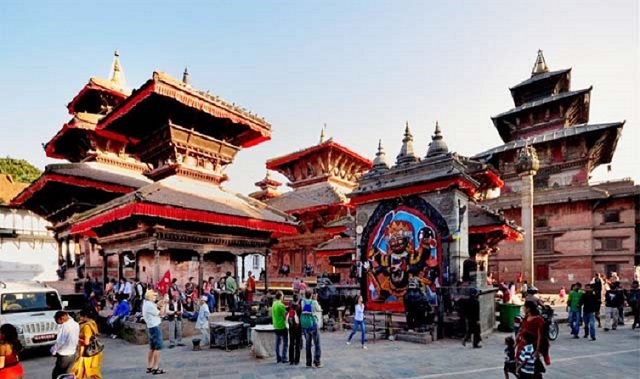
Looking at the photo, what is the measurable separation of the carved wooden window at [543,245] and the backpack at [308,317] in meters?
25.3

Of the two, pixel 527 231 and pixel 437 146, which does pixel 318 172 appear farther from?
pixel 437 146

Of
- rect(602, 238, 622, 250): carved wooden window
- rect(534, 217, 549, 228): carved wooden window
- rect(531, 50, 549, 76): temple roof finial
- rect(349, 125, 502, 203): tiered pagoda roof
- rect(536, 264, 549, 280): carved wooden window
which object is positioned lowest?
rect(536, 264, 549, 280): carved wooden window

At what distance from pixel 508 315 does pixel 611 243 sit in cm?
1793

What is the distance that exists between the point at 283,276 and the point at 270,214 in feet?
37.2

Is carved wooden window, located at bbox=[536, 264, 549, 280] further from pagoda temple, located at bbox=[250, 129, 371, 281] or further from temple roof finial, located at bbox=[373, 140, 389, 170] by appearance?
temple roof finial, located at bbox=[373, 140, 389, 170]

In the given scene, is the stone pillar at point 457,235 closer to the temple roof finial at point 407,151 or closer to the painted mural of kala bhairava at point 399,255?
the painted mural of kala bhairava at point 399,255

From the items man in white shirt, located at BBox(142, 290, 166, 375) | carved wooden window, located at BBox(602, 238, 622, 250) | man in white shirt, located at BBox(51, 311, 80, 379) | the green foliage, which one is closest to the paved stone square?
man in white shirt, located at BBox(142, 290, 166, 375)

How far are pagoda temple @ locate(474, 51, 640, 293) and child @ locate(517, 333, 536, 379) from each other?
78.3ft

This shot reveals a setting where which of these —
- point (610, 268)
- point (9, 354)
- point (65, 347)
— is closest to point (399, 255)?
point (65, 347)

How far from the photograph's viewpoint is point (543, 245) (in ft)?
89.8

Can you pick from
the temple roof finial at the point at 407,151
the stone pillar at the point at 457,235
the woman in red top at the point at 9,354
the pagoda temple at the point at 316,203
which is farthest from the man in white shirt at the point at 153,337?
the pagoda temple at the point at 316,203

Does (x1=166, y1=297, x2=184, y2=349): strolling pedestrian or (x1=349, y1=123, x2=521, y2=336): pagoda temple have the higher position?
(x1=349, y1=123, x2=521, y2=336): pagoda temple

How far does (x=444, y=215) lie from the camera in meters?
12.1

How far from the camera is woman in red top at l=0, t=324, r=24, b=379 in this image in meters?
4.69
